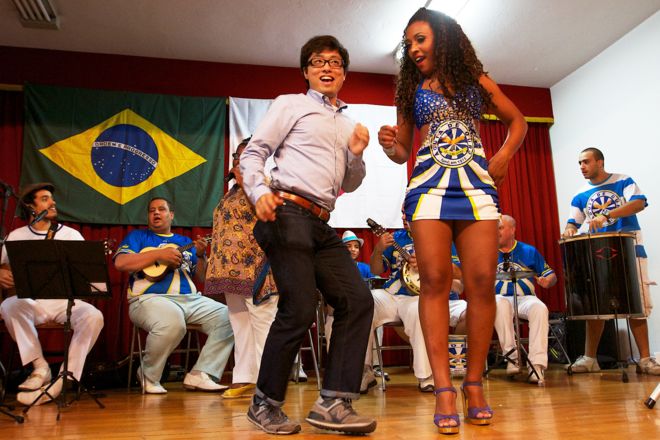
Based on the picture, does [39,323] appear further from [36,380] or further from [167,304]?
[167,304]

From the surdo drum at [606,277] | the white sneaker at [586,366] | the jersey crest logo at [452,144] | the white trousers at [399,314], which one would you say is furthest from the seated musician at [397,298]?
the jersey crest logo at [452,144]

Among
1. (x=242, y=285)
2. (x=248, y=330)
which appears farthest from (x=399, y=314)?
(x=242, y=285)

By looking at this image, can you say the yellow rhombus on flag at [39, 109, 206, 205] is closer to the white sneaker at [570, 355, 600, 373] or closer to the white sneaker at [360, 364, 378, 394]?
the white sneaker at [360, 364, 378, 394]

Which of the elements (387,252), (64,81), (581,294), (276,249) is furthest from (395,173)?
(276,249)

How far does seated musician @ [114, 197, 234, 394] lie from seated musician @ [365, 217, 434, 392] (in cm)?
108

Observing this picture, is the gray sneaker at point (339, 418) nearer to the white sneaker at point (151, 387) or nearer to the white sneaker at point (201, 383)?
the white sneaker at point (201, 383)

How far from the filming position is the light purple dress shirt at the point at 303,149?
2.06m

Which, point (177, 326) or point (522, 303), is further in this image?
point (522, 303)

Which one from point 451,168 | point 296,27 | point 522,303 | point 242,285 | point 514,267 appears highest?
point 296,27

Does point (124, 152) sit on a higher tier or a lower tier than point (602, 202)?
higher

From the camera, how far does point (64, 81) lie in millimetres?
5598

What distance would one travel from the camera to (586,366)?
450 centimetres

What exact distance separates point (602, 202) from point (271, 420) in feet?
12.1

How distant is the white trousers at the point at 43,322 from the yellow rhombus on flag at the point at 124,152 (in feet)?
5.84
